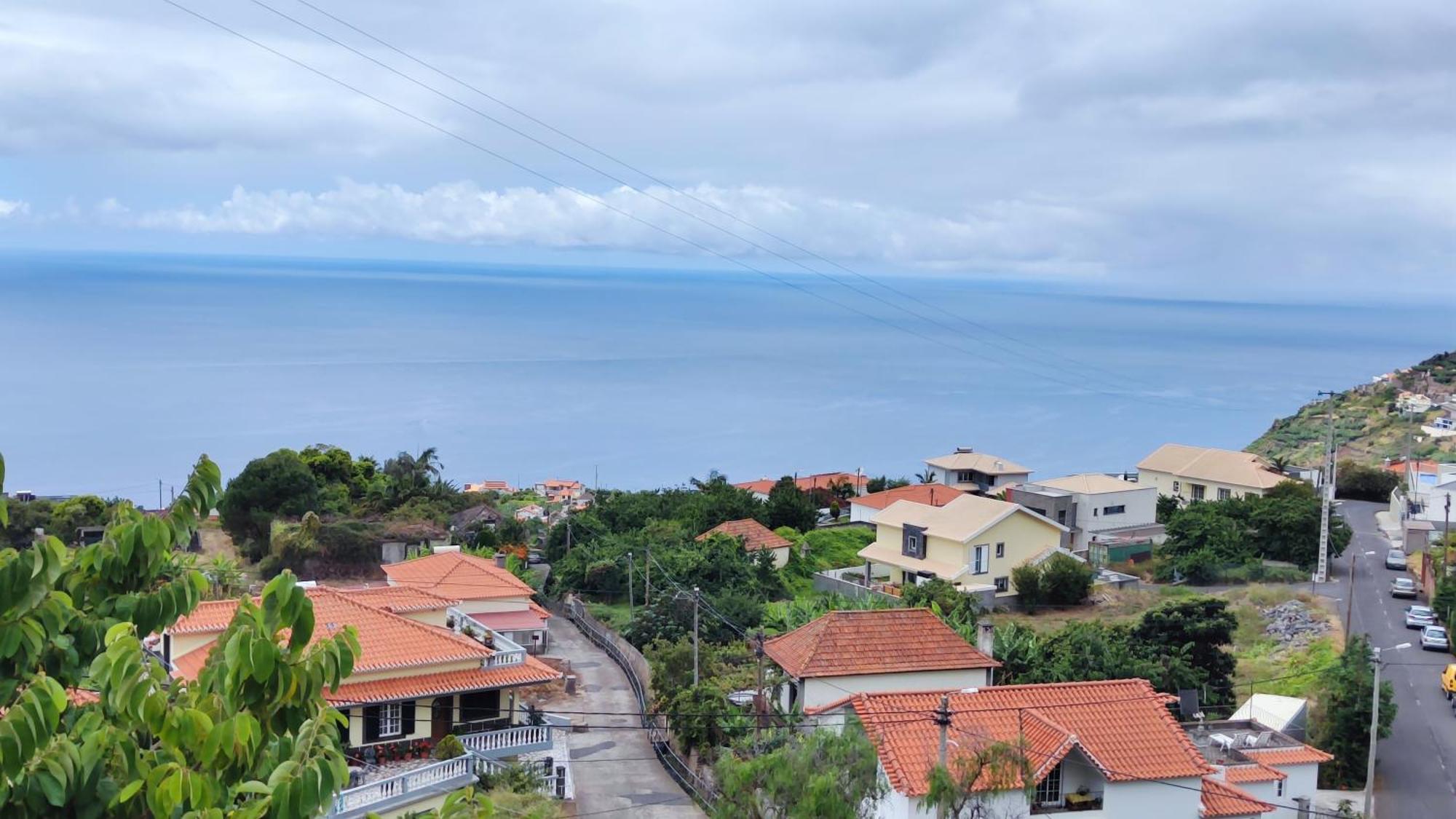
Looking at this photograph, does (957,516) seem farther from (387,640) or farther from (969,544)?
(387,640)

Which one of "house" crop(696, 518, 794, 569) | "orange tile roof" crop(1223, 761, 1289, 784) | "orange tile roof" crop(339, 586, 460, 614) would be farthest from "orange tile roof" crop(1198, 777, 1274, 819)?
"house" crop(696, 518, 794, 569)

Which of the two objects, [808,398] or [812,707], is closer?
[812,707]

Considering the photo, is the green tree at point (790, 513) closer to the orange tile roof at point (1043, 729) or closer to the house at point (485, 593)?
the house at point (485, 593)

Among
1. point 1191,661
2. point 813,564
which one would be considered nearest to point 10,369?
point 813,564

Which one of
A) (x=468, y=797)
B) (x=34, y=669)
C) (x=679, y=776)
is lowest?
(x=679, y=776)

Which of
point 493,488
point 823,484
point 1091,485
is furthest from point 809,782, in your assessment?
point 493,488

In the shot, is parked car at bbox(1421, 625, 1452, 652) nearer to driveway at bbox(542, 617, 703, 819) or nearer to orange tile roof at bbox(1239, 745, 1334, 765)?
orange tile roof at bbox(1239, 745, 1334, 765)

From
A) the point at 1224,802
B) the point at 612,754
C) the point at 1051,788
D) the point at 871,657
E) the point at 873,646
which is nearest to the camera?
the point at 1051,788

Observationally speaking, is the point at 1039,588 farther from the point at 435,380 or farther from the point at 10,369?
the point at 10,369
